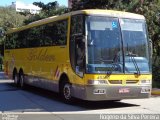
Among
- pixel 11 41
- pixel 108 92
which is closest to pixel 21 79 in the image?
pixel 11 41

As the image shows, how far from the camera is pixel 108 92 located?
13039 mm

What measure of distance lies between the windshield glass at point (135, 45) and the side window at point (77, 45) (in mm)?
1397

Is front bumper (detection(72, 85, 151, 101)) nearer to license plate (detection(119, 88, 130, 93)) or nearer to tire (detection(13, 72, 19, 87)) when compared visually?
license plate (detection(119, 88, 130, 93))

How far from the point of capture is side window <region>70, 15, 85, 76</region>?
13367 millimetres

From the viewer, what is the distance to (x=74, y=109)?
13.4 metres

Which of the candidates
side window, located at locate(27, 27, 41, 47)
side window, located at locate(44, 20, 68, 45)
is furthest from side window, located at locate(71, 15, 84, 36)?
side window, located at locate(27, 27, 41, 47)

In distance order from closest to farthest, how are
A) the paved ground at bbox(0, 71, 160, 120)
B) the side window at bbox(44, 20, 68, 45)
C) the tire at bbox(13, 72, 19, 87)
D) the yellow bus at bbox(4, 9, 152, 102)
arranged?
the paved ground at bbox(0, 71, 160, 120) → the yellow bus at bbox(4, 9, 152, 102) → the side window at bbox(44, 20, 68, 45) → the tire at bbox(13, 72, 19, 87)

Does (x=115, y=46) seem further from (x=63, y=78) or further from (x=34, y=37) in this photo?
(x=34, y=37)

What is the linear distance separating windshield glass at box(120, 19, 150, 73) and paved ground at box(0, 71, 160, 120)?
4.37 ft

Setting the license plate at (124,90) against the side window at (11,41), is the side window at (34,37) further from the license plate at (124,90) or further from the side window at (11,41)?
the license plate at (124,90)

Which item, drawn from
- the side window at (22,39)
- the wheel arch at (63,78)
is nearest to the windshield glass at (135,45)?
the wheel arch at (63,78)

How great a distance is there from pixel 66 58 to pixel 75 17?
1502 millimetres

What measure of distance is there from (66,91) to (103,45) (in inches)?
97.6

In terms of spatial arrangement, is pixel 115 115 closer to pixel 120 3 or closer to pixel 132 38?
pixel 132 38
